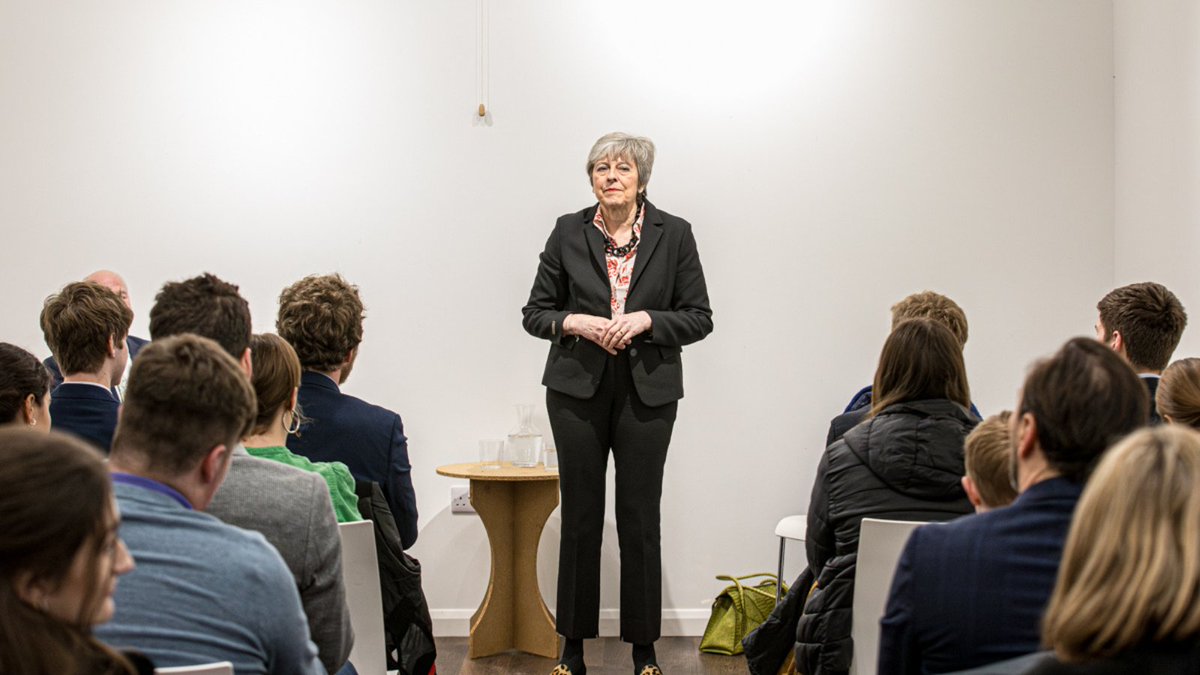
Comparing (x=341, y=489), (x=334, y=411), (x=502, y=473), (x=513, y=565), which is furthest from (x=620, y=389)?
(x=341, y=489)

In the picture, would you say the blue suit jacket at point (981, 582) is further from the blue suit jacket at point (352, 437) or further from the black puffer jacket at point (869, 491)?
the blue suit jacket at point (352, 437)

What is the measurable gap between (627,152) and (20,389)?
2023mm

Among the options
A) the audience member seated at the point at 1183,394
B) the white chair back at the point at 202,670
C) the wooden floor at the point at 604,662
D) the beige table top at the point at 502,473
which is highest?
the audience member seated at the point at 1183,394

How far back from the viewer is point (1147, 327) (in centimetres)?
311

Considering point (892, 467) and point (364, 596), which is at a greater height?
point (892, 467)

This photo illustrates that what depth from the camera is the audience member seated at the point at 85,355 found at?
2.85 metres

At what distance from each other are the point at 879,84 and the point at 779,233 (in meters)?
0.76

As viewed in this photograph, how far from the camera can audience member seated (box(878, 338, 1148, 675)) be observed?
1.47 meters

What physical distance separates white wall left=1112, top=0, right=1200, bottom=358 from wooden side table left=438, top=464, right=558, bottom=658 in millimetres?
2508

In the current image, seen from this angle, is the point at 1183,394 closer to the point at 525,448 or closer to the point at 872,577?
the point at 872,577

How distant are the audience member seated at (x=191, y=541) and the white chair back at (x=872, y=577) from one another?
1.18m

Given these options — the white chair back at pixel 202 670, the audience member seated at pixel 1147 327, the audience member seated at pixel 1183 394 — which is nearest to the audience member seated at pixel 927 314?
the audience member seated at pixel 1147 327

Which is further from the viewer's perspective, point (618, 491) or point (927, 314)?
point (618, 491)

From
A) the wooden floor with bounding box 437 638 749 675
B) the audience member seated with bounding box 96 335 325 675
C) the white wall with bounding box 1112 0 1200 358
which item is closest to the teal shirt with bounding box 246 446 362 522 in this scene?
the audience member seated with bounding box 96 335 325 675
